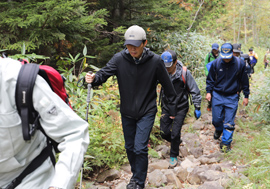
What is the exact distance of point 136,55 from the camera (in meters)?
3.83

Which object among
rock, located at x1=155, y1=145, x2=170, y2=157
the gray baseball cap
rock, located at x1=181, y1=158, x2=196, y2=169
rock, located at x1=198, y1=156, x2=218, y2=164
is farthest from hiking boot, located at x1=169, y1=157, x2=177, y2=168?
the gray baseball cap

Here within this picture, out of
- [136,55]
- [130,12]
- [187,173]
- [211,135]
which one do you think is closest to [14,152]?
[136,55]

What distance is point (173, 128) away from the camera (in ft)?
18.4

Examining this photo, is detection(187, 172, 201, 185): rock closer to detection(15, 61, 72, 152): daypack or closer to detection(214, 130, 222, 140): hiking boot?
detection(214, 130, 222, 140): hiking boot

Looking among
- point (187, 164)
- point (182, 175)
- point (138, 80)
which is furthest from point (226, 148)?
point (138, 80)

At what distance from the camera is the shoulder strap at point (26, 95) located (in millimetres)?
1483

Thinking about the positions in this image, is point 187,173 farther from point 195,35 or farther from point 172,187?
point 195,35

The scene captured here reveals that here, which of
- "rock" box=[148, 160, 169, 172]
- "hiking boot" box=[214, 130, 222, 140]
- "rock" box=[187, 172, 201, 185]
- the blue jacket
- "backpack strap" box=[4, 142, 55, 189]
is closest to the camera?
"backpack strap" box=[4, 142, 55, 189]

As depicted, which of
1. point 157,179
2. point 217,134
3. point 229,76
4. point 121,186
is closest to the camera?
point 121,186

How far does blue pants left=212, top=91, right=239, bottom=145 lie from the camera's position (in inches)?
240

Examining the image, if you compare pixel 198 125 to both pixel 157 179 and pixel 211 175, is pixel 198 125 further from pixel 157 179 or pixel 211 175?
pixel 157 179

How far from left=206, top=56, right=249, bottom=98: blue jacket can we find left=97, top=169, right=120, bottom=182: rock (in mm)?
3180

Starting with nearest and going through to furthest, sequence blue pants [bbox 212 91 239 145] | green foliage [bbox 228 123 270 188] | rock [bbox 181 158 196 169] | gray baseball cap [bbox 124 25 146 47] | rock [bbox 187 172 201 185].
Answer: gray baseball cap [bbox 124 25 146 47], green foliage [bbox 228 123 270 188], rock [bbox 187 172 201 185], rock [bbox 181 158 196 169], blue pants [bbox 212 91 239 145]

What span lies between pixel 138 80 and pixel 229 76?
9.89 feet
